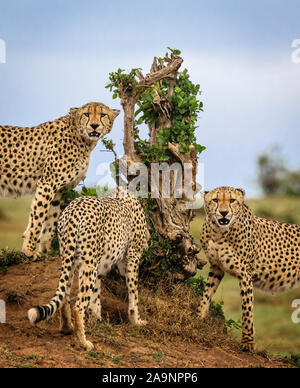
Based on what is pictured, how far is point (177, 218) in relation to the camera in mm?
9000

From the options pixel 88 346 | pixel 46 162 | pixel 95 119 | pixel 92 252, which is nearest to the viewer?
pixel 88 346

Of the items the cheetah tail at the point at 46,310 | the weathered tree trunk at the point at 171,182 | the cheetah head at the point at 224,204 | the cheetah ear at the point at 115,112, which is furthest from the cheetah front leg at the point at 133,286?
the cheetah ear at the point at 115,112

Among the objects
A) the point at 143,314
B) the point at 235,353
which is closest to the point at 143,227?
the point at 143,314

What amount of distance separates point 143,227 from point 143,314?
3.38ft

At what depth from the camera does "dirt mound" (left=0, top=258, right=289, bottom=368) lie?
6754 mm

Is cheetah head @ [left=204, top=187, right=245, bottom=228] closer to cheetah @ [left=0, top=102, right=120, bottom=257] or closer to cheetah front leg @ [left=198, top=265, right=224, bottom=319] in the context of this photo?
cheetah front leg @ [left=198, top=265, right=224, bottom=319]

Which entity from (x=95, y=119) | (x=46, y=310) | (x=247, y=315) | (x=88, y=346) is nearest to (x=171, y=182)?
(x=95, y=119)

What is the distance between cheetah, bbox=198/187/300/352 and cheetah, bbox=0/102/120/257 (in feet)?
5.75

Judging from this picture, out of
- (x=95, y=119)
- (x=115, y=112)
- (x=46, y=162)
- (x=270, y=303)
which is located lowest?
(x=270, y=303)

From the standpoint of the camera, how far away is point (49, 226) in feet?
29.5

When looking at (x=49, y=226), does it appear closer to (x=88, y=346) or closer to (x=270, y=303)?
(x=88, y=346)

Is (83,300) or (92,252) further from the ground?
(92,252)

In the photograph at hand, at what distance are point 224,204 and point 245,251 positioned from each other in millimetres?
745

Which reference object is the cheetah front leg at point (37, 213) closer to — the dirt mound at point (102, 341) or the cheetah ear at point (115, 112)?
the dirt mound at point (102, 341)
